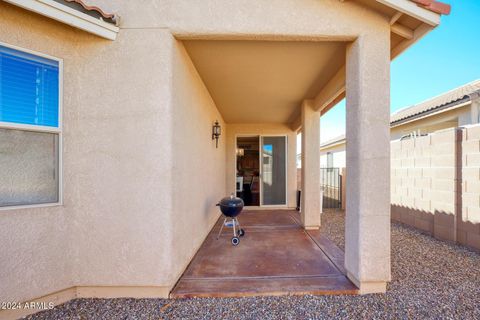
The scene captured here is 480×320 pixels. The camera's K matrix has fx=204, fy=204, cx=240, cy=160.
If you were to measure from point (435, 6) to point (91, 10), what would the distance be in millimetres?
3518

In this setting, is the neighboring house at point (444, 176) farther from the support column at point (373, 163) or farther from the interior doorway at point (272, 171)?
the interior doorway at point (272, 171)

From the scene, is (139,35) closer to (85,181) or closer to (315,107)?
(85,181)

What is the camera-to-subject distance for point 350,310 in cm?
205

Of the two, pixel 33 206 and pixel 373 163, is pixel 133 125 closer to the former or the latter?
pixel 33 206

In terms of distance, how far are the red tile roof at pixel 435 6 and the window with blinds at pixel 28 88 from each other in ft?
12.7

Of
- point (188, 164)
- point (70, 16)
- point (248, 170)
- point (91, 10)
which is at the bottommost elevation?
point (248, 170)

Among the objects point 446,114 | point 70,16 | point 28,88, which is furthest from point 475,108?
point 28,88

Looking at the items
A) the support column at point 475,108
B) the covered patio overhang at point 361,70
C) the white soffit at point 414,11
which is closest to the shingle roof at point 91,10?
the covered patio overhang at point 361,70

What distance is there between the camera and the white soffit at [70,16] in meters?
1.86

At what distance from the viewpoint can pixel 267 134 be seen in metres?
6.80

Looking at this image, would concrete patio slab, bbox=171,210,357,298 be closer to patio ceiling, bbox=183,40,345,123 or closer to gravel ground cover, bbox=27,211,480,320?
gravel ground cover, bbox=27,211,480,320

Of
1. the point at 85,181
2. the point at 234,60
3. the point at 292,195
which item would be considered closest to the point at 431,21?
the point at 234,60

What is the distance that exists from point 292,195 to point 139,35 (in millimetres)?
5887

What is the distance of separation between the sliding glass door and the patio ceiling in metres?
2.00
